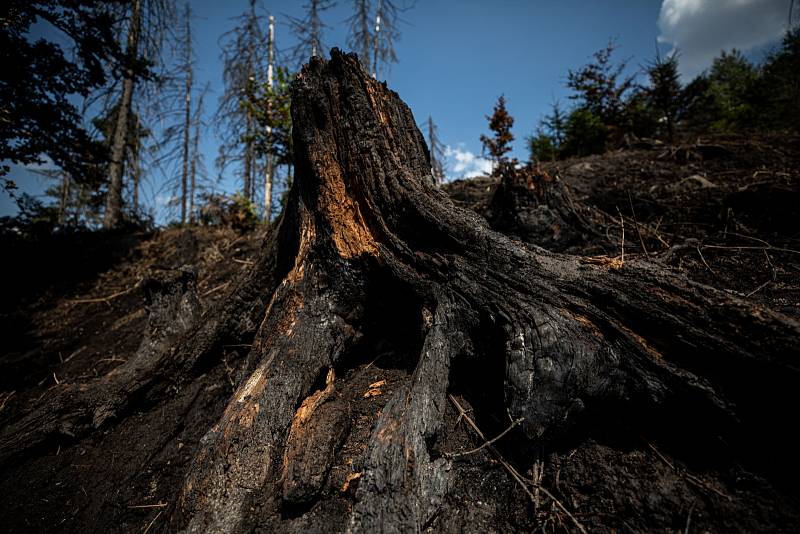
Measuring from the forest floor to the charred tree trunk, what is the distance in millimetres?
69

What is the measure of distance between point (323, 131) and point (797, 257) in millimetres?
3808

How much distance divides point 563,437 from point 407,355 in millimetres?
1050

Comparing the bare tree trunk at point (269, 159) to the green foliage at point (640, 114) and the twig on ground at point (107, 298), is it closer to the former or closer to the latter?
the twig on ground at point (107, 298)

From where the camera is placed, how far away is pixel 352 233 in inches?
89.9

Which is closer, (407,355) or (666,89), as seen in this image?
(407,355)

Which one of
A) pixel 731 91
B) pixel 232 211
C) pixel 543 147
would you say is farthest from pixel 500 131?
pixel 731 91

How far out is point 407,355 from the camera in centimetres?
220

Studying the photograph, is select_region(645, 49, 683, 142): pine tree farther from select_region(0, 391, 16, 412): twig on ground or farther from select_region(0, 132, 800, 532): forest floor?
select_region(0, 391, 16, 412): twig on ground

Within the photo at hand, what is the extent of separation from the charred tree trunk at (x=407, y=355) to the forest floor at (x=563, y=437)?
2.7 inches

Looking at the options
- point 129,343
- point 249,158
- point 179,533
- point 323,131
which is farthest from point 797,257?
point 249,158

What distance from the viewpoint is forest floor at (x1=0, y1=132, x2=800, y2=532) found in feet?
4.02

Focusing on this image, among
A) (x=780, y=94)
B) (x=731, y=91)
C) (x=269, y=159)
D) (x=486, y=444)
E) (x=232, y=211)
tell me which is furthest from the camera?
(x=731, y=91)

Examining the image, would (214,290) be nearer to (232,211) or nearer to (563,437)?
(232,211)

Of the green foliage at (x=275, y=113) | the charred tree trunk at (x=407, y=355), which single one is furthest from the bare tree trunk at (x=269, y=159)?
the charred tree trunk at (x=407, y=355)
